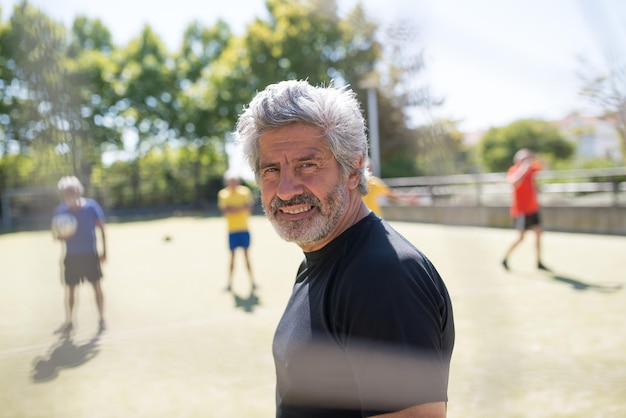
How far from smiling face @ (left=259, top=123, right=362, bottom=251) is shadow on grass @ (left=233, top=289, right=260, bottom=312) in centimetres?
502

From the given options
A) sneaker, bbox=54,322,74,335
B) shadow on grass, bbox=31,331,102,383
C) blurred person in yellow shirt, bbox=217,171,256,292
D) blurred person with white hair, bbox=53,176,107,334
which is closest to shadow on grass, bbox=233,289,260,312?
blurred person in yellow shirt, bbox=217,171,256,292

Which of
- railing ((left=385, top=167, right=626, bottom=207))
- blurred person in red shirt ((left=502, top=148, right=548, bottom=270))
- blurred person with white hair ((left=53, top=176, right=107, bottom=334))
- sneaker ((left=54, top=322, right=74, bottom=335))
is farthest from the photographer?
railing ((left=385, top=167, right=626, bottom=207))

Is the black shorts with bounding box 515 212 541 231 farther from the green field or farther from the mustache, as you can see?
the mustache

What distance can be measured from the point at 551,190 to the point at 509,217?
1212mm

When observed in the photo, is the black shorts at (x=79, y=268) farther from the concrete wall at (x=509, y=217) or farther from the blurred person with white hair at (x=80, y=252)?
the concrete wall at (x=509, y=217)

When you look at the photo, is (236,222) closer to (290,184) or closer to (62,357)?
(62,357)

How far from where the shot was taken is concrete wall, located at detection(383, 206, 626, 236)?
11.8 m

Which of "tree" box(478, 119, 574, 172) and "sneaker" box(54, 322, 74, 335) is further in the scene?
"tree" box(478, 119, 574, 172)

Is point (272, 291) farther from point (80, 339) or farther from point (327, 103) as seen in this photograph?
point (327, 103)

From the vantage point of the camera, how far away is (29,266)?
1163 centimetres

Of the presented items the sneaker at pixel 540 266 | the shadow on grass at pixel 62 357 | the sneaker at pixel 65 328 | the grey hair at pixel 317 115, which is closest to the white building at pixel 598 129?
the grey hair at pixel 317 115

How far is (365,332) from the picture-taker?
4.03 feet

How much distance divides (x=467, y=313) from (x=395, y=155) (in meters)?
25.2

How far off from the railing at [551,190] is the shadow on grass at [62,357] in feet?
26.6
